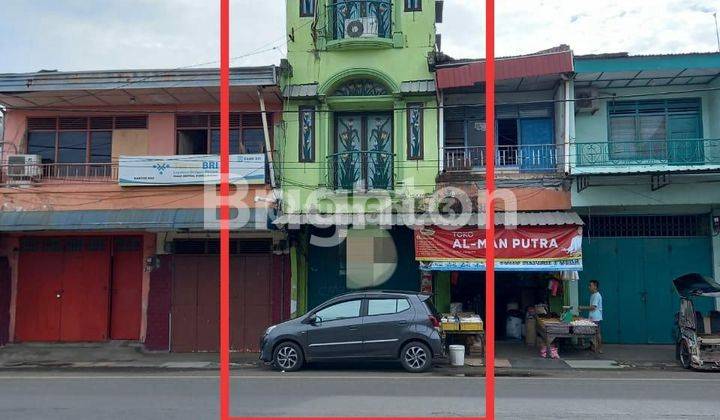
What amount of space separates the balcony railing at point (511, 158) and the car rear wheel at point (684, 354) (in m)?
5.09

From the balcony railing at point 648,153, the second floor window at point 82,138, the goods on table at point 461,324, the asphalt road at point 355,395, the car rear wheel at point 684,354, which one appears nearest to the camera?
the asphalt road at point 355,395

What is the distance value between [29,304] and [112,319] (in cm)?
238

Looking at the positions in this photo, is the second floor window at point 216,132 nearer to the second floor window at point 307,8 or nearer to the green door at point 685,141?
the second floor window at point 307,8

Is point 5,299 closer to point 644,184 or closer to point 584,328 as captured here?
point 584,328

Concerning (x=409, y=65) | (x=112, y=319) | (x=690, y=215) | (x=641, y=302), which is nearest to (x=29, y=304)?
(x=112, y=319)

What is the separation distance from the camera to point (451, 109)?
17188mm

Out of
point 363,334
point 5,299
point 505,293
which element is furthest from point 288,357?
point 5,299

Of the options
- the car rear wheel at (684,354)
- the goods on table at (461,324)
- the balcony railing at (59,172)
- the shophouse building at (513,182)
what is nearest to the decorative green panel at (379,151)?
the shophouse building at (513,182)

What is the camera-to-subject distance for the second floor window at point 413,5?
56.7 feet

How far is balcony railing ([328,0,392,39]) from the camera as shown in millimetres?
17094

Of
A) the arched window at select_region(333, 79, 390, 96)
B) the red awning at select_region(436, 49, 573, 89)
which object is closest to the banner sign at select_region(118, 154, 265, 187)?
the arched window at select_region(333, 79, 390, 96)

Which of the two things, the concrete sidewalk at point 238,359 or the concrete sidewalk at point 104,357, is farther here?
the concrete sidewalk at point 104,357

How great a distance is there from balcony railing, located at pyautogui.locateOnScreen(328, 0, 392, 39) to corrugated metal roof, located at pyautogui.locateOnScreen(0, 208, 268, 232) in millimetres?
5276

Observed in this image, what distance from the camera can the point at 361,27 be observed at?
17.1 metres
